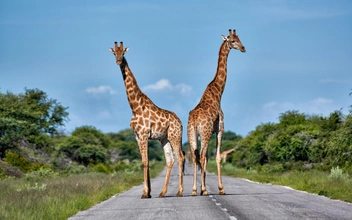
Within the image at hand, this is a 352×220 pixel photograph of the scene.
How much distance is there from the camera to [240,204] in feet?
61.8

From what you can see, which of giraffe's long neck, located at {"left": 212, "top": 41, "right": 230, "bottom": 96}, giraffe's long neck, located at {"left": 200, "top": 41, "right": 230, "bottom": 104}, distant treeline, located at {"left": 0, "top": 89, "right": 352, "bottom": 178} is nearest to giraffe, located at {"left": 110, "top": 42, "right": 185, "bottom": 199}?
giraffe's long neck, located at {"left": 200, "top": 41, "right": 230, "bottom": 104}

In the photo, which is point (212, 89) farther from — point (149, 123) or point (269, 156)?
point (269, 156)

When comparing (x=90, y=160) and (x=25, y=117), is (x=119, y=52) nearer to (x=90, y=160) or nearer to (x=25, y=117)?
(x=25, y=117)

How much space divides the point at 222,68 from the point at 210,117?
326 centimetres

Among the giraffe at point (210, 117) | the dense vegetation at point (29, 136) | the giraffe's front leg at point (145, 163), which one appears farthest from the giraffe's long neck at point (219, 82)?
the dense vegetation at point (29, 136)

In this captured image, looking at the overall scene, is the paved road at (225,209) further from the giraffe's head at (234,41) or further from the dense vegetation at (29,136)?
the dense vegetation at (29,136)

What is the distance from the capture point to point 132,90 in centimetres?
2423

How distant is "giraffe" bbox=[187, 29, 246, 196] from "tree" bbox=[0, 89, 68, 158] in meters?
25.1

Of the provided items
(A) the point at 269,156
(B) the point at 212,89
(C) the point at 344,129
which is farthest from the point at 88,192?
(A) the point at 269,156

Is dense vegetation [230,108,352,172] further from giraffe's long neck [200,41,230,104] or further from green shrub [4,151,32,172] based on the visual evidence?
green shrub [4,151,32,172]

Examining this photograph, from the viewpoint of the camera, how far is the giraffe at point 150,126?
2317cm

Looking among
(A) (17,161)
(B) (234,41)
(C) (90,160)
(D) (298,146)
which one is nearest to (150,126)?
(B) (234,41)

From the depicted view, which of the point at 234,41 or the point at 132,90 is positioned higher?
the point at 234,41

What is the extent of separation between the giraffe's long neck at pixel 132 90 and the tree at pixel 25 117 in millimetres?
25319
